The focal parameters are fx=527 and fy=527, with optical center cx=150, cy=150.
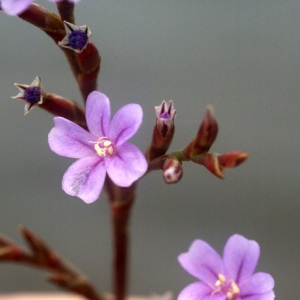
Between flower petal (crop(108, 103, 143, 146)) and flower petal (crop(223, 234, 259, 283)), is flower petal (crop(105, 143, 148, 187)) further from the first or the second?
flower petal (crop(223, 234, 259, 283))

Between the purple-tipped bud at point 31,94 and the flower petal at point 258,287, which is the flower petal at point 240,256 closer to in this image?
the flower petal at point 258,287

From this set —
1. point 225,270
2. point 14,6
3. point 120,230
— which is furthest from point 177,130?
point 14,6

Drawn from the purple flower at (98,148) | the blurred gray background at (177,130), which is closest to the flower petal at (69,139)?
the purple flower at (98,148)

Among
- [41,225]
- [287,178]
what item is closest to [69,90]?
[41,225]

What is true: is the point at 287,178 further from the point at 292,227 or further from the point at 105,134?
the point at 105,134

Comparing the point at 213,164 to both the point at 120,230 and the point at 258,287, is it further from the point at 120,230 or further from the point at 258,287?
the point at 120,230

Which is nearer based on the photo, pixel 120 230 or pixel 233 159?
pixel 233 159
